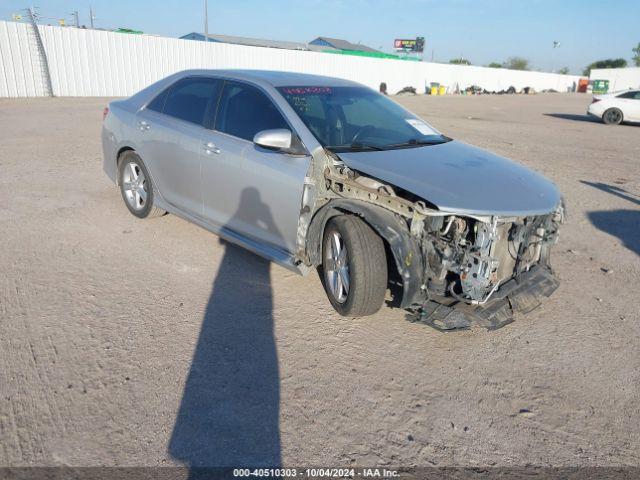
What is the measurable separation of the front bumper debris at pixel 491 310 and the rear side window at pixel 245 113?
5.94ft

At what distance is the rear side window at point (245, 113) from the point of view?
4265mm

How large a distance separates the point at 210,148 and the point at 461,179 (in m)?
2.20

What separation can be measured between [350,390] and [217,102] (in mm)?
2960

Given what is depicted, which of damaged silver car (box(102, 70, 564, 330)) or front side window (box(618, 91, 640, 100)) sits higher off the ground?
front side window (box(618, 91, 640, 100))

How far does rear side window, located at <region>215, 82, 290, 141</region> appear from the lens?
4265 millimetres

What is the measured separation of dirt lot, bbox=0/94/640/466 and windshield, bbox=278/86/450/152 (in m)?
1.26

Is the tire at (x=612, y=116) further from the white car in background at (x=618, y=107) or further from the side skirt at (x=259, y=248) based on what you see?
the side skirt at (x=259, y=248)

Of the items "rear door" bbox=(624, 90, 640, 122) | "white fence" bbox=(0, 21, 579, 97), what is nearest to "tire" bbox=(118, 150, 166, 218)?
"white fence" bbox=(0, 21, 579, 97)

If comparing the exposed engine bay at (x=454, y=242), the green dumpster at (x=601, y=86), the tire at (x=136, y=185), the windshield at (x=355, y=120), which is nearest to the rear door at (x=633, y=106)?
the windshield at (x=355, y=120)

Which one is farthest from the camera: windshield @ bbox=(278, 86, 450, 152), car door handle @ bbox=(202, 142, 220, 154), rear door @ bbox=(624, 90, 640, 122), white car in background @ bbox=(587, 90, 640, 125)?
white car in background @ bbox=(587, 90, 640, 125)

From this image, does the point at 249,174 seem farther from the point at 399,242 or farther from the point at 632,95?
the point at 632,95

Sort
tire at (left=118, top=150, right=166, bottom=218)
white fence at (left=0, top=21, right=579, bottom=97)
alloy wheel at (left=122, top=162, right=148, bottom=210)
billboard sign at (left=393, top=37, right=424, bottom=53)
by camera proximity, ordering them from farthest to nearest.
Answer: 1. billboard sign at (left=393, top=37, right=424, bottom=53)
2. white fence at (left=0, top=21, right=579, bottom=97)
3. alloy wheel at (left=122, top=162, right=148, bottom=210)
4. tire at (left=118, top=150, right=166, bottom=218)

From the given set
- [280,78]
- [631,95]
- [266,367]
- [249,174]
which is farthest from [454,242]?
[631,95]

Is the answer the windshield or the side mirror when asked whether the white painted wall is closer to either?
the windshield
